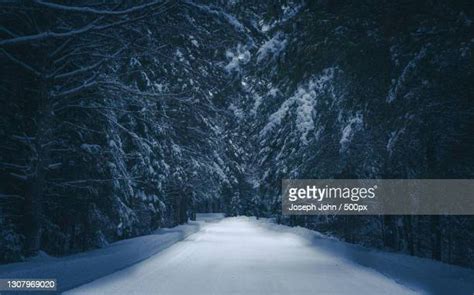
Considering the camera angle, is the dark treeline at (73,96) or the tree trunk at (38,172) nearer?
the dark treeline at (73,96)

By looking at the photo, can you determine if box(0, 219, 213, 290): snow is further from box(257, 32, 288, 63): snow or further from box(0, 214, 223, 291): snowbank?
box(257, 32, 288, 63): snow

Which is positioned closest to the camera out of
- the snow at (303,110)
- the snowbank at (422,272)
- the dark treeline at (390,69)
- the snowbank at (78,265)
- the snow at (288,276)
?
the dark treeline at (390,69)

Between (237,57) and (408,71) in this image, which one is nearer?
(408,71)

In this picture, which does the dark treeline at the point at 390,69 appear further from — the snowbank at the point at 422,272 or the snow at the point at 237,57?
the snowbank at the point at 422,272

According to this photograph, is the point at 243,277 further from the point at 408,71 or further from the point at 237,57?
the point at 408,71

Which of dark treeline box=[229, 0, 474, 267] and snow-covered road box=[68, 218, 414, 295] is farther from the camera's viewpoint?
snow-covered road box=[68, 218, 414, 295]

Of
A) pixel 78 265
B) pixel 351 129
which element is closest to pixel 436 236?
pixel 351 129

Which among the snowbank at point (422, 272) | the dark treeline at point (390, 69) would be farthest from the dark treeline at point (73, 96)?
the snowbank at point (422, 272)

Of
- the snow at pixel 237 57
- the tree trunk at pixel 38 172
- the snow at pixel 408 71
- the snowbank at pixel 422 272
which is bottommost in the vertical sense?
the snowbank at pixel 422 272

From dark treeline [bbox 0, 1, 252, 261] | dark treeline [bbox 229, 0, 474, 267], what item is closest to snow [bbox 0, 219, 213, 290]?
dark treeline [bbox 0, 1, 252, 261]

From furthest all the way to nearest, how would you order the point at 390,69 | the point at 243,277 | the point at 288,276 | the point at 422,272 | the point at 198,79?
the point at 198,79 < the point at 288,276 < the point at 243,277 < the point at 422,272 < the point at 390,69

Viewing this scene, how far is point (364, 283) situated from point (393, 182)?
1008 centimetres

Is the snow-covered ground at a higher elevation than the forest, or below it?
below

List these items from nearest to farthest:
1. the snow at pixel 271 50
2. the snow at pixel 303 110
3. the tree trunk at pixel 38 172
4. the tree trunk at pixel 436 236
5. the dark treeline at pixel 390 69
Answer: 1. the dark treeline at pixel 390 69
2. the snow at pixel 271 50
3. the tree trunk at pixel 38 172
4. the tree trunk at pixel 436 236
5. the snow at pixel 303 110
